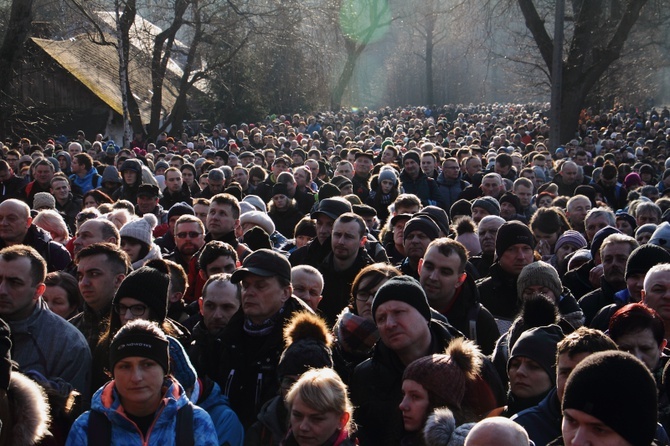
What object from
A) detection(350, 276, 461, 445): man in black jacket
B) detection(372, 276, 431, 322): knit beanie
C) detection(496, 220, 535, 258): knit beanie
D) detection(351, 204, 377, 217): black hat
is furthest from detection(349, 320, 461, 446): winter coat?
detection(351, 204, 377, 217): black hat

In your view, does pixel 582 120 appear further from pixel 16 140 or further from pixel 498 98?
pixel 498 98

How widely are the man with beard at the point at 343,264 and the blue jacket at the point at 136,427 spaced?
2.88 m

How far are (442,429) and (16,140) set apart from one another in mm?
19710

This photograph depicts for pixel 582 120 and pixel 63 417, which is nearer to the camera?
pixel 63 417

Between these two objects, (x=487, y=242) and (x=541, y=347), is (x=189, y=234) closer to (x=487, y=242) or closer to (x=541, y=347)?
(x=487, y=242)

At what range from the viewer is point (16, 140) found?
68.5 feet

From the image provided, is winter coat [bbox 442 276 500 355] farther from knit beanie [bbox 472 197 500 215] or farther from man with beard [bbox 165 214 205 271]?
knit beanie [bbox 472 197 500 215]

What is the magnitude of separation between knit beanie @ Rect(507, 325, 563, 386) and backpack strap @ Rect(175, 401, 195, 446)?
1.67 metres

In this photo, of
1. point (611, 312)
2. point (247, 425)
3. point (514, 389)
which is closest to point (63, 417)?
point (247, 425)

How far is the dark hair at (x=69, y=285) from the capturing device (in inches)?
219

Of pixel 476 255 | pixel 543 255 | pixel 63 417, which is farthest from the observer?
pixel 543 255

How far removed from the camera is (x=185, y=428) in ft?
12.1

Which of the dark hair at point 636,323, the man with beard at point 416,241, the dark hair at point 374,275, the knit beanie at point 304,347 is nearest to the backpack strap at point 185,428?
the knit beanie at point 304,347

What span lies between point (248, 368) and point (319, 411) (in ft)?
3.58
